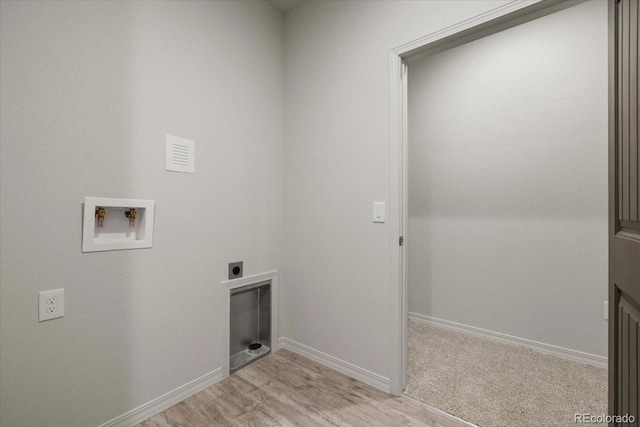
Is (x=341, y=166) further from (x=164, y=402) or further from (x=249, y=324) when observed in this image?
(x=164, y=402)

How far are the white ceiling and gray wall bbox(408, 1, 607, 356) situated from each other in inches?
55.6

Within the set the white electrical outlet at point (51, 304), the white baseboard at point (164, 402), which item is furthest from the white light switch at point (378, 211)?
the white electrical outlet at point (51, 304)

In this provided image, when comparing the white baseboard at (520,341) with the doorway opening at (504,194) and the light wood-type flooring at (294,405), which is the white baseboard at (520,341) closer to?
the doorway opening at (504,194)

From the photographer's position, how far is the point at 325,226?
6.74ft

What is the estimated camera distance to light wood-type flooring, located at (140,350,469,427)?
1.50 m

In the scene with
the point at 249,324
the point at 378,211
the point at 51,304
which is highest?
the point at 378,211

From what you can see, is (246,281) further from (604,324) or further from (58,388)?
(604,324)

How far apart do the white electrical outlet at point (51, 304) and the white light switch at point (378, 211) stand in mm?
1614

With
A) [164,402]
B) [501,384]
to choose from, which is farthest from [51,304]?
[501,384]

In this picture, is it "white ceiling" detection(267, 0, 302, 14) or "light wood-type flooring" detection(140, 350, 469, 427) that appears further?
"white ceiling" detection(267, 0, 302, 14)

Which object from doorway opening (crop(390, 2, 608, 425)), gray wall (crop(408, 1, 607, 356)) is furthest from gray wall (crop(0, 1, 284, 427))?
gray wall (crop(408, 1, 607, 356))

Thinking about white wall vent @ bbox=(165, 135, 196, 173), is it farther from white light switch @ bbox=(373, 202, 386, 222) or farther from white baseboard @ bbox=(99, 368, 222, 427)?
white baseboard @ bbox=(99, 368, 222, 427)

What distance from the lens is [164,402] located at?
5.23 feet

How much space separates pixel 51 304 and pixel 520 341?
3.10 meters
